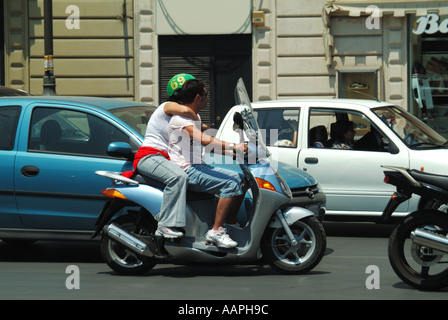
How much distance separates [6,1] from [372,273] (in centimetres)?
1360

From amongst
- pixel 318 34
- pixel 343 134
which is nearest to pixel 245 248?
pixel 343 134

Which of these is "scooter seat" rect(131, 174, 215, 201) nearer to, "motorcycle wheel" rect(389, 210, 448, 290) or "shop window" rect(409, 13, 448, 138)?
"motorcycle wheel" rect(389, 210, 448, 290)

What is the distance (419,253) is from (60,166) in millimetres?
3194

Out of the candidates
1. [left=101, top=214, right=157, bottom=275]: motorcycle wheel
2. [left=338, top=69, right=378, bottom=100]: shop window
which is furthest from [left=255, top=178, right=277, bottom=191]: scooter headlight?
[left=338, top=69, right=378, bottom=100]: shop window

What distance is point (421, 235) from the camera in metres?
6.85

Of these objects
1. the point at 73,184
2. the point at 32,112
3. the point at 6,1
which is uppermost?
the point at 6,1

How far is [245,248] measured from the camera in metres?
7.50

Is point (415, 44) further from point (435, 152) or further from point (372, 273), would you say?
point (372, 273)

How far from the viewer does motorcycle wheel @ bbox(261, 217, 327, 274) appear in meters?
7.52

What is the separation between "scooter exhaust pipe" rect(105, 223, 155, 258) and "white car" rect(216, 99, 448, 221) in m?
3.24

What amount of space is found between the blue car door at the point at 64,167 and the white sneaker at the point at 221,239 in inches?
42.6

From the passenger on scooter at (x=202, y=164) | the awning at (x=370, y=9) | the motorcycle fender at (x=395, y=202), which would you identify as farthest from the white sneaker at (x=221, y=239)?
the awning at (x=370, y=9)

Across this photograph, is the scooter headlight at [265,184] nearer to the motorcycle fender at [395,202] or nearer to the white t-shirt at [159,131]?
the white t-shirt at [159,131]

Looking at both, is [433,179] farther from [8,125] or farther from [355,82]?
[355,82]
